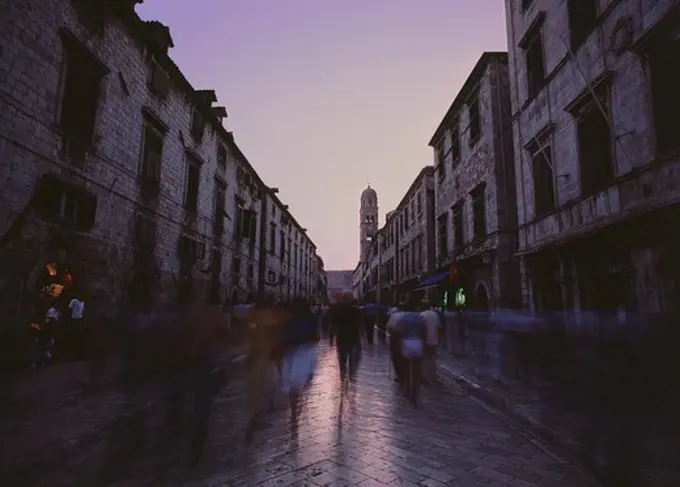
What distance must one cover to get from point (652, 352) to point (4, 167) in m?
12.9

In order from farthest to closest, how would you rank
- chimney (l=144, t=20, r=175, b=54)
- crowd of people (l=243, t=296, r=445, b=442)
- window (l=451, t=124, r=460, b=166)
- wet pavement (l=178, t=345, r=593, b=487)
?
window (l=451, t=124, r=460, b=166) → chimney (l=144, t=20, r=175, b=54) → crowd of people (l=243, t=296, r=445, b=442) → wet pavement (l=178, t=345, r=593, b=487)

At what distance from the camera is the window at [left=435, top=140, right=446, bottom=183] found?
22.4 metres

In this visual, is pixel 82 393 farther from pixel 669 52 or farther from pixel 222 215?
pixel 222 215

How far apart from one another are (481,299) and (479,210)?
12.3 feet

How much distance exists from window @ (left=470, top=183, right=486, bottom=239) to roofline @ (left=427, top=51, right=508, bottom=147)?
4.74 m

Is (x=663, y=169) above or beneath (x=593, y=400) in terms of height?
above

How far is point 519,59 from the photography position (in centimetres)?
1377

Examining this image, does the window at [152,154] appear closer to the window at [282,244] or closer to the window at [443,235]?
the window at [443,235]

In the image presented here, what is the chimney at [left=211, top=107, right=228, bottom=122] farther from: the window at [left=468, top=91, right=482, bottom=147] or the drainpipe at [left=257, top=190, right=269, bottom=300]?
the window at [left=468, top=91, right=482, bottom=147]

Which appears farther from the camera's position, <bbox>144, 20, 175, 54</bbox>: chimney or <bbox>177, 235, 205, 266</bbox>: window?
<bbox>177, 235, 205, 266</bbox>: window

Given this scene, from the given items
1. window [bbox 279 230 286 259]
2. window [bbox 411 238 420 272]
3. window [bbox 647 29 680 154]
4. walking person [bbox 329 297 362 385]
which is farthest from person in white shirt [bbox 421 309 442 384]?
window [bbox 279 230 286 259]

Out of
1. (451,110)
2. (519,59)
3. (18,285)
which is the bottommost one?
(18,285)

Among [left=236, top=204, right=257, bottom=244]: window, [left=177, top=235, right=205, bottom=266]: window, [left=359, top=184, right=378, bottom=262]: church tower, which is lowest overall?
[left=177, top=235, right=205, bottom=266]: window

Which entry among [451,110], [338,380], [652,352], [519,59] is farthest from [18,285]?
[451,110]
